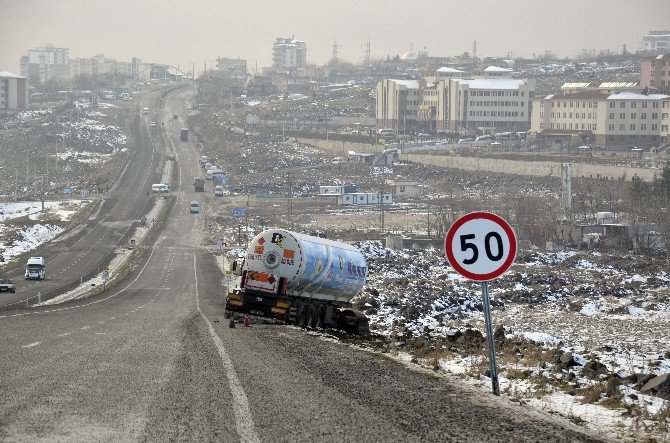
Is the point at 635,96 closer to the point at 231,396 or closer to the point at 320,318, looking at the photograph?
the point at 320,318

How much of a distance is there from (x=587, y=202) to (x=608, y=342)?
86795 millimetres

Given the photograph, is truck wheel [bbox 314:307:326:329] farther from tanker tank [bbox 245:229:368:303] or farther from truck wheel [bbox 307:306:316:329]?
tanker tank [bbox 245:229:368:303]

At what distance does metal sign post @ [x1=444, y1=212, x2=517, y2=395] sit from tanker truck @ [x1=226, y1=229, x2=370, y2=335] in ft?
60.8

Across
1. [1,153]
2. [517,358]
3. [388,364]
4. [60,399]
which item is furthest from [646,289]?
[1,153]

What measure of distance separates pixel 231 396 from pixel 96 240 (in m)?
92.2

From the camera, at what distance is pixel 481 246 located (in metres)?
12.0

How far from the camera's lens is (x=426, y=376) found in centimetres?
1436

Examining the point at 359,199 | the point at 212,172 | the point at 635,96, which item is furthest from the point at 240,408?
the point at 635,96

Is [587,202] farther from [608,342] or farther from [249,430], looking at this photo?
[249,430]

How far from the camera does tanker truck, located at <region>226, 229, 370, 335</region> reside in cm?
3075

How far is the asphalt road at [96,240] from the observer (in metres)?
65.2

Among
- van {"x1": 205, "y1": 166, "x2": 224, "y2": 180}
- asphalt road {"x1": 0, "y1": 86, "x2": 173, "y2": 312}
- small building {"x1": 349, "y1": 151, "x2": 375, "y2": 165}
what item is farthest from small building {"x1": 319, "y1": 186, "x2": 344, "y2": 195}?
small building {"x1": 349, "y1": 151, "x2": 375, "y2": 165}

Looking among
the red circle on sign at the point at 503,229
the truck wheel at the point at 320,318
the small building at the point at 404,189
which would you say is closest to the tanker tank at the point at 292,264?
the truck wheel at the point at 320,318

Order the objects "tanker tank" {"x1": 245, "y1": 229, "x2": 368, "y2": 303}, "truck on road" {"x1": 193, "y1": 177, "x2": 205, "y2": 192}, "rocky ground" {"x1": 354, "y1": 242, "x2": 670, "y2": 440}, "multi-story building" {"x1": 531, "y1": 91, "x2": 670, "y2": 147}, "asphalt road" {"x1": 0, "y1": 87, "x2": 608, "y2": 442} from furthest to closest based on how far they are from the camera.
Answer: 1. "multi-story building" {"x1": 531, "y1": 91, "x2": 670, "y2": 147}
2. "truck on road" {"x1": 193, "y1": 177, "x2": 205, "y2": 192}
3. "tanker tank" {"x1": 245, "y1": 229, "x2": 368, "y2": 303}
4. "rocky ground" {"x1": 354, "y1": 242, "x2": 670, "y2": 440}
5. "asphalt road" {"x1": 0, "y1": 87, "x2": 608, "y2": 442}
